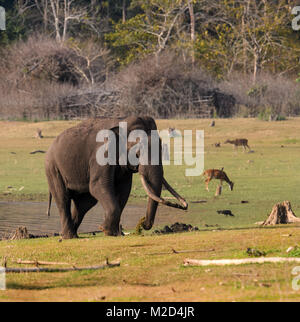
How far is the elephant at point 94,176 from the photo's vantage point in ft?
39.5

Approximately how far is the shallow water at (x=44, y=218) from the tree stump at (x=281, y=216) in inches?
111

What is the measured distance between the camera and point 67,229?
12828 mm

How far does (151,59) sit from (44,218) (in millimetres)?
22064

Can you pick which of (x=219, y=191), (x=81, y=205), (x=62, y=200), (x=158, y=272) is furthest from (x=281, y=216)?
(x=219, y=191)

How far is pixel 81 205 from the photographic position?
13383mm

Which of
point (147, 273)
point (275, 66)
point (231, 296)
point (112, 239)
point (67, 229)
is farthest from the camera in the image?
point (275, 66)

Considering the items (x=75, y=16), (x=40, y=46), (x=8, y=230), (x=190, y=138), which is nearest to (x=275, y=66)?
(x=75, y=16)

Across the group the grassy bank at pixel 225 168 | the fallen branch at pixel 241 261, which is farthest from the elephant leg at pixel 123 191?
the fallen branch at pixel 241 261

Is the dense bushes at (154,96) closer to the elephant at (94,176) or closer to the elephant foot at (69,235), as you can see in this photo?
the elephant at (94,176)

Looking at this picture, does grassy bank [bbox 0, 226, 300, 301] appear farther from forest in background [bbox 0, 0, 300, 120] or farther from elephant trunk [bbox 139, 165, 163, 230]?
forest in background [bbox 0, 0, 300, 120]

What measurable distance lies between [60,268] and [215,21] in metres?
42.0

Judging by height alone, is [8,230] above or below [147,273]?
below

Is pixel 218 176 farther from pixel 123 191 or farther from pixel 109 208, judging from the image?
pixel 109 208
